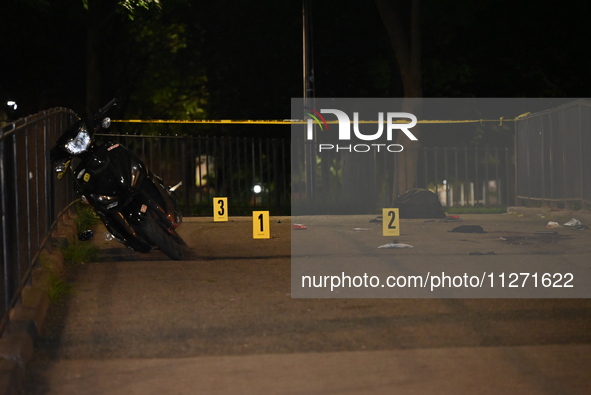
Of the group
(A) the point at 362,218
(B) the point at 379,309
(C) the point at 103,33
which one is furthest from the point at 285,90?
(B) the point at 379,309

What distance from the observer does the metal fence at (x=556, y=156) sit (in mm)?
17328

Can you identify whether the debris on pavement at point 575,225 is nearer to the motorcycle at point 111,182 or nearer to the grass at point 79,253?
the motorcycle at point 111,182

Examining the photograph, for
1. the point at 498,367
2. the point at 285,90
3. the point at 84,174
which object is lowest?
the point at 498,367

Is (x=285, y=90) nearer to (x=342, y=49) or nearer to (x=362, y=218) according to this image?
(x=342, y=49)

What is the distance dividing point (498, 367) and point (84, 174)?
6.07m

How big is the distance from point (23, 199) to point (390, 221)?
22.8ft

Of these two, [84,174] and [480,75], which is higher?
[480,75]

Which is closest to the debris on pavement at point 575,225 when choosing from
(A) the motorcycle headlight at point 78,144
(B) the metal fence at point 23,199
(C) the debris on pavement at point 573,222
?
(C) the debris on pavement at point 573,222

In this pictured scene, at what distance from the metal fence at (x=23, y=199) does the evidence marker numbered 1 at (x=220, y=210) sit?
5659 mm

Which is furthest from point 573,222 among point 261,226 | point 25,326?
point 25,326

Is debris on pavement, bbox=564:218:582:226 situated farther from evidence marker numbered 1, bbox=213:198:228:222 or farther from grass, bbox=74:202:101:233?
grass, bbox=74:202:101:233

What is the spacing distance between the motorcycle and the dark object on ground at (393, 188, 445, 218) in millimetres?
8082

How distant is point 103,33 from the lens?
1508 inches

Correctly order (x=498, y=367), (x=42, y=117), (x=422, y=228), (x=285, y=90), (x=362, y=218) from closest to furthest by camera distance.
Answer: (x=498, y=367), (x=42, y=117), (x=422, y=228), (x=362, y=218), (x=285, y=90)
